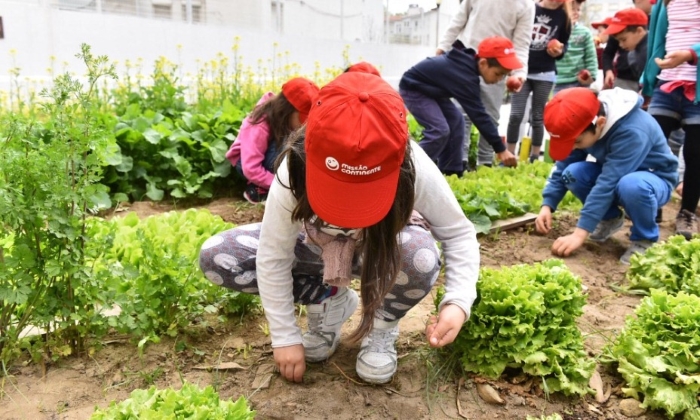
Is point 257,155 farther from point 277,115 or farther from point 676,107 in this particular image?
point 676,107

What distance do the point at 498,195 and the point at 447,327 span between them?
7.15 ft

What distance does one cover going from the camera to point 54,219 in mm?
1842

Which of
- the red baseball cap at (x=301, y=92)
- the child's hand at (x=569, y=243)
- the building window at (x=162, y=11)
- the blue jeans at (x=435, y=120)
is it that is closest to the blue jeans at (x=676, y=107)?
the child's hand at (x=569, y=243)

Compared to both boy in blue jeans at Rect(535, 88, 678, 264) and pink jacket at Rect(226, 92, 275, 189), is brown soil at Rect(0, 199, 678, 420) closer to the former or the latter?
boy in blue jeans at Rect(535, 88, 678, 264)

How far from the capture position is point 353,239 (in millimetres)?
1916

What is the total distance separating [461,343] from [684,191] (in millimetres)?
2614

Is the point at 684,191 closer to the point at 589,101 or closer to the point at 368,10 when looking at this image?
the point at 589,101

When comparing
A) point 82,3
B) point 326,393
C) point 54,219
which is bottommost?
point 326,393

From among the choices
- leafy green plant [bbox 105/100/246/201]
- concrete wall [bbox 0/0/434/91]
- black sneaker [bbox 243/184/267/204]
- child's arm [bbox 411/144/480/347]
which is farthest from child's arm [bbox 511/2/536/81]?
concrete wall [bbox 0/0/434/91]

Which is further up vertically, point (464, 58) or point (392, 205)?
point (464, 58)

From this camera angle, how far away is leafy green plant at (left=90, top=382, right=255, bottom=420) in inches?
57.6

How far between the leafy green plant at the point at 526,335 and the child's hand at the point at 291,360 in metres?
0.58

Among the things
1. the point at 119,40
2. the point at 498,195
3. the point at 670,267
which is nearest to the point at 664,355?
the point at 670,267

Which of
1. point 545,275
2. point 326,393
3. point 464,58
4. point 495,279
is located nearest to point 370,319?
point 326,393
